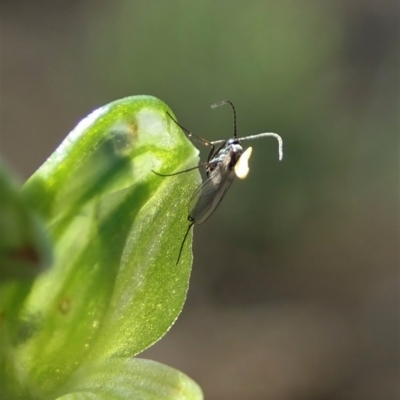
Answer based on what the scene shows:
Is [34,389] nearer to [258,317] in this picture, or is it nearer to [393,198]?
[258,317]

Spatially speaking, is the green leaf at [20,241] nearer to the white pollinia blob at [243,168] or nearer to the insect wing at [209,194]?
the insect wing at [209,194]

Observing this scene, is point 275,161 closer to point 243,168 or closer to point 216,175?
point 216,175

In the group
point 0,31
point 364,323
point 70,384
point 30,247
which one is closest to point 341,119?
point 364,323

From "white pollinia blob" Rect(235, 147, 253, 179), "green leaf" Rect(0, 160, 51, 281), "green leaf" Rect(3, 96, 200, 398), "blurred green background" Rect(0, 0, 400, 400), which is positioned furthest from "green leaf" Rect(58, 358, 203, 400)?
"blurred green background" Rect(0, 0, 400, 400)

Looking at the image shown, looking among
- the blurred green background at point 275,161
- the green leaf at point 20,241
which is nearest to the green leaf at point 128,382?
the green leaf at point 20,241

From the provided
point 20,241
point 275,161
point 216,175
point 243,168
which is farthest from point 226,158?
point 275,161

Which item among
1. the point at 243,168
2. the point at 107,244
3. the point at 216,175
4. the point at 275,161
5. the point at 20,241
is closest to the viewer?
the point at 20,241
